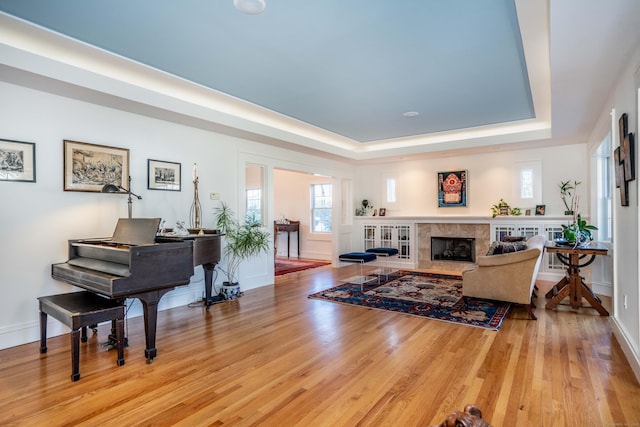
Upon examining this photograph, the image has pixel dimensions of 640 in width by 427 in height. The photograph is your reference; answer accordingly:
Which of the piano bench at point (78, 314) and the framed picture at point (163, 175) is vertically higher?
the framed picture at point (163, 175)

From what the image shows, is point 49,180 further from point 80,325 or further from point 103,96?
point 80,325

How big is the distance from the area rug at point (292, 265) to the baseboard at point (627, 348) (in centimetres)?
515

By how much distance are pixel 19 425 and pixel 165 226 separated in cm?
271

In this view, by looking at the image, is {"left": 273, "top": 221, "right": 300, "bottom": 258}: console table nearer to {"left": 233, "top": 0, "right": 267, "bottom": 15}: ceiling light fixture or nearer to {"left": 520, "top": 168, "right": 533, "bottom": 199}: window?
{"left": 520, "top": 168, "right": 533, "bottom": 199}: window

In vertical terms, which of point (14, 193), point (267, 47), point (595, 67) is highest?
point (267, 47)

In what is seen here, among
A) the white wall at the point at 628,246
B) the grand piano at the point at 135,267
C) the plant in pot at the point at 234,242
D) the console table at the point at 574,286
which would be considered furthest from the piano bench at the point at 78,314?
the console table at the point at 574,286

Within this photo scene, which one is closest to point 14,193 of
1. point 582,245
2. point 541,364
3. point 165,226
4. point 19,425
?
point 165,226

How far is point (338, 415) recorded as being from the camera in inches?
82.8

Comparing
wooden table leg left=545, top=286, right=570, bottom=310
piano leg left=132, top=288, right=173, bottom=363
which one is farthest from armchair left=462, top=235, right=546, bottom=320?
piano leg left=132, top=288, right=173, bottom=363

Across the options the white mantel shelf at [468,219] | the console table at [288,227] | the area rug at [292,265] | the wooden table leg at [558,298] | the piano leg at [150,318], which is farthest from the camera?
the console table at [288,227]

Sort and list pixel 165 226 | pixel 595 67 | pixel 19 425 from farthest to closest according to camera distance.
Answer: pixel 165 226
pixel 595 67
pixel 19 425

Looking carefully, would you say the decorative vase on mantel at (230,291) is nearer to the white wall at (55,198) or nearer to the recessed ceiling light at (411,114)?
the white wall at (55,198)

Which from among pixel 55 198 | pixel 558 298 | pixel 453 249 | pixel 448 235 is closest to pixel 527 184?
pixel 448 235

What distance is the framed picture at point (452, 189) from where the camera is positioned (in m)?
7.21
